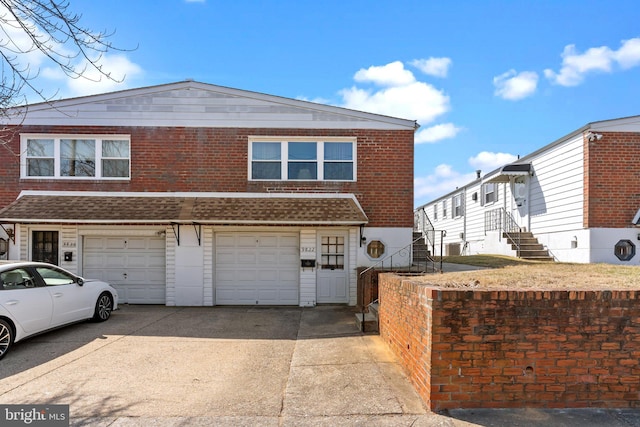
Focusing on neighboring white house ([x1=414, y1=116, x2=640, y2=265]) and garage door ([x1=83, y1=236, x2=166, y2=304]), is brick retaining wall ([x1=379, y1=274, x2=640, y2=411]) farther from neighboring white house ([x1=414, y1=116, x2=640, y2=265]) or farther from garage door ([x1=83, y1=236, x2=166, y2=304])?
garage door ([x1=83, y1=236, x2=166, y2=304])

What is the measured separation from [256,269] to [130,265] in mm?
3675

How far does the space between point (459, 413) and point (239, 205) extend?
309 inches

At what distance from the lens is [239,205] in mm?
10664

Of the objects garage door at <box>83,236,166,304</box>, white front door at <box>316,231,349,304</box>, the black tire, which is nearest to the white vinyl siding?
white front door at <box>316,231,349,304</box>

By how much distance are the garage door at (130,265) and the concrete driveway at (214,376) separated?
2.72 meters

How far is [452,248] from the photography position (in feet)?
73.2

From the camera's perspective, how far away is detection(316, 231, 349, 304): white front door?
10.9 m

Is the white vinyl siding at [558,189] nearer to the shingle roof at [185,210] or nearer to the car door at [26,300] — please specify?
the shingle roof at [185,210]

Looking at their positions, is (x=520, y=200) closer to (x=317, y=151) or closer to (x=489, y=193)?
(x=489, y=193)

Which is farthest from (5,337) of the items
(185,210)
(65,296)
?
(185,210)

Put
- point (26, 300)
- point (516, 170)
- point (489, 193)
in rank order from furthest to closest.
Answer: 1. point (489, 193)
2. point (516, 170)
3. point (26, 300)

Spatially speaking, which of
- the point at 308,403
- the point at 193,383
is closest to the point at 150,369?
the point at 193,383

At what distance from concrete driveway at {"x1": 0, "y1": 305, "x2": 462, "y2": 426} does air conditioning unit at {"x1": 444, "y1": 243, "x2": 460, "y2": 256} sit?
15.3 metres

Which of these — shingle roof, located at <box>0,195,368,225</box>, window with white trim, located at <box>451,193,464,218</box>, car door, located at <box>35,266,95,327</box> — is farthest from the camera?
window with white trim, located at <box>451,193,464,218</box>
